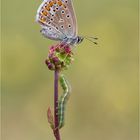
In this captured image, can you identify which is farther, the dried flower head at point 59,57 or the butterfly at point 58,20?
the butterfly at point 58,20

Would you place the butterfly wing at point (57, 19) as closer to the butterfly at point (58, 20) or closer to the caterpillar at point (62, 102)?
the butterfly at point (58, 20)

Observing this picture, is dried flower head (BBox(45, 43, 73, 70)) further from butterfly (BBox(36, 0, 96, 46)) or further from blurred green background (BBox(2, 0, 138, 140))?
blurred green background (BBox(2, 0, 138, 140))

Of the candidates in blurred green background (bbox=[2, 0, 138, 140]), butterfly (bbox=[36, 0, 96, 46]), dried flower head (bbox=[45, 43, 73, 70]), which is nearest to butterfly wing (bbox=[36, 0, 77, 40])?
butterfly (bbox=[36, 0, 96, 46])

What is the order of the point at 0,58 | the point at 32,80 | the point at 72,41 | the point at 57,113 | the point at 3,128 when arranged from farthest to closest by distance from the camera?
the point at 0,58
the point at 32,80
the point at 3,128
the point at 72,41
the point at 57,113

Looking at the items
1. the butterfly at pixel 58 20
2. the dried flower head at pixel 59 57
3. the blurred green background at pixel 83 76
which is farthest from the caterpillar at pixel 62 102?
the blurred green background at pixel 83 76

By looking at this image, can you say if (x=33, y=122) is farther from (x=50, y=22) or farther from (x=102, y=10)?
(x=50, y=22)

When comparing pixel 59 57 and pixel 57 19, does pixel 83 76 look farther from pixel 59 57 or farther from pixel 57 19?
pixel 59 57

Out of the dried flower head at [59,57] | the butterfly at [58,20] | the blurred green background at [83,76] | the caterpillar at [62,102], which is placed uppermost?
the butterfly at [58,20]

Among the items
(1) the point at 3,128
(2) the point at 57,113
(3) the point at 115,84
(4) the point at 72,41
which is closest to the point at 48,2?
(4) the point at 72,41
